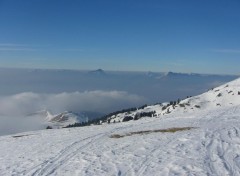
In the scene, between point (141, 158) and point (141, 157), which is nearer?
point (141, 158)

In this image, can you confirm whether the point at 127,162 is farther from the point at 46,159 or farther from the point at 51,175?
the point at 46,159

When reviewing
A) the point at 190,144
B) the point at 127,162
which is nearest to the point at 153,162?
the point at 127,162

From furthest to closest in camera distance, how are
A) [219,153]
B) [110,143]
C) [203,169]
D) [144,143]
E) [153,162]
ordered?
[110,143], [144,143], [219,153], [153,162], [203,169]

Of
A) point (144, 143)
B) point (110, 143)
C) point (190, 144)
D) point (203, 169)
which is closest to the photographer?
point (203, 169)

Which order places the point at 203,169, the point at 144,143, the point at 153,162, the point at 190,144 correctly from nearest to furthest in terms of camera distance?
the point at 203,169
the point at 153,162
the point at 190,144
the point at 144,143

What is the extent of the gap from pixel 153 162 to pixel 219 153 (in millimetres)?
4755

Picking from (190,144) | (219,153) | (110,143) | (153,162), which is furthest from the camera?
(110,143)

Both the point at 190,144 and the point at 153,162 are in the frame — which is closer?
the point at 153,162

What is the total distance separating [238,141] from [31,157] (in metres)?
16.1

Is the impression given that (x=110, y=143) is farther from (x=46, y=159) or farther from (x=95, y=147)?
(x=46, y=159)

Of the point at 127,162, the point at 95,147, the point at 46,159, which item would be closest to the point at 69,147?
the point at 95,147

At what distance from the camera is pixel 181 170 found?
19172mm

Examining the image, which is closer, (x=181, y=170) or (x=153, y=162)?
(x=181, y=170)

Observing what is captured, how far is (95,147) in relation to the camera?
28.8m
